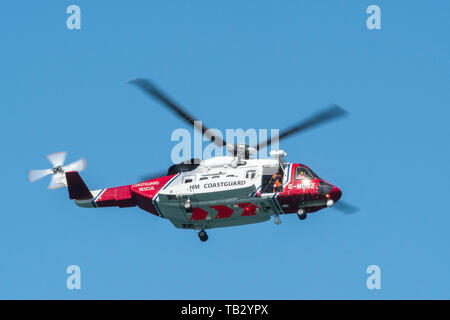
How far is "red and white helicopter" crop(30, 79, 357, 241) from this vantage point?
28.2m

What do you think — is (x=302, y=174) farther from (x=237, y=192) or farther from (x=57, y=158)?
(x=57, y=158)

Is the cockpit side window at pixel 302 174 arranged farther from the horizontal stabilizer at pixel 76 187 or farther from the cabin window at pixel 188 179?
the horizontal stabilizer at pixel 76 187

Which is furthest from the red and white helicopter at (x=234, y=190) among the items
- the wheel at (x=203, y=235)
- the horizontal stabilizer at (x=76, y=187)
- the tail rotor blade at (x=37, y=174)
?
the tail rotor blade at (x=37, y=174)

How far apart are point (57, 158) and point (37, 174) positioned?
37.0 inches

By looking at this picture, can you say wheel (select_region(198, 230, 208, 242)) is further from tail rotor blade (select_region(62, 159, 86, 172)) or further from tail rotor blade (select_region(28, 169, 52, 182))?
tail rotor blade (select_region(28, 169, 52, 182))

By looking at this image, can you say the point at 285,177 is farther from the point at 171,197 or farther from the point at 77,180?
the point at 77,180

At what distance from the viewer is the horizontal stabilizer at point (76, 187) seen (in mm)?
30922

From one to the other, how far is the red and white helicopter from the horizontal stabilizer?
6.22ft

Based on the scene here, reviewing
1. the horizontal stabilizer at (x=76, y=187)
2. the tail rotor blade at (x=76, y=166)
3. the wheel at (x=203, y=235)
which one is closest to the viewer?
the wheel at (x=203, y=235)

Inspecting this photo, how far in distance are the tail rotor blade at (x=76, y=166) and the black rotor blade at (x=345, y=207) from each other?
9.54 m

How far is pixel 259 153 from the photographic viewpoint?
29.3m

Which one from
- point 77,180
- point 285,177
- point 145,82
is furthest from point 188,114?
point 77,180

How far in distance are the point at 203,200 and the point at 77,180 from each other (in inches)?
202

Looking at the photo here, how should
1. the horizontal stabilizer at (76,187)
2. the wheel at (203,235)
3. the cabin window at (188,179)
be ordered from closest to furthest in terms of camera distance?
the cabin window at (188,179) → the wheel at (203,235) → the horizontal stabilizer at (76,187)
